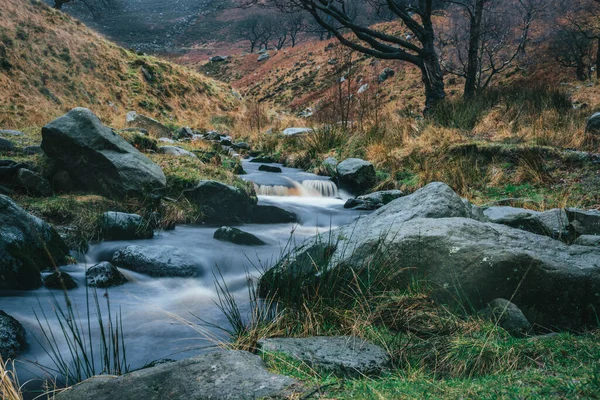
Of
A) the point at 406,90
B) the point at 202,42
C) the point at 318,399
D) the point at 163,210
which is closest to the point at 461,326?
the point at 318,399

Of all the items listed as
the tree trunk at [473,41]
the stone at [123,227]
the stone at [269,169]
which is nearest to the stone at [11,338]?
the stone at [123,227]

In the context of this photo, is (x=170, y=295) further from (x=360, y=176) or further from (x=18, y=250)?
(x=360, y=176)

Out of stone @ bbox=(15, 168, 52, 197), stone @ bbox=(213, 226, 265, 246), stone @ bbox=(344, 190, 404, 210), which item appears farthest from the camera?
stone @ bbox=(344, 190, 404, 210)

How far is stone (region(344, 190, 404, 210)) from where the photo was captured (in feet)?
24.0

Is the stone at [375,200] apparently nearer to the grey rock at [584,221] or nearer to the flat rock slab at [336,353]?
the grey rock at [584,221]

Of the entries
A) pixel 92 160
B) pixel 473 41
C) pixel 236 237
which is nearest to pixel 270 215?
pixel 236 237

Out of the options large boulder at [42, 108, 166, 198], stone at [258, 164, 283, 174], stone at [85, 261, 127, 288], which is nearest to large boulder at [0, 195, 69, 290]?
stone at [85, 261, 127, 288]

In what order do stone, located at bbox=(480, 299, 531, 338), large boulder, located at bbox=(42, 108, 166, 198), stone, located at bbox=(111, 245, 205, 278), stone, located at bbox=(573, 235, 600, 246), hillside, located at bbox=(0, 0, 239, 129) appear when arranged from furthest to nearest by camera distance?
1. hillside, located at bbox=(0, 0, 239, 129)
2. large boulder, located at bbox=(42, 108, 166, 198)
3. stone, located at bbox=(111, 245, 205, 278)
4. stone, located at bbox=(573, 235, 600, 246)
5. stone, located at bbox=(480, 299, 531, 338)

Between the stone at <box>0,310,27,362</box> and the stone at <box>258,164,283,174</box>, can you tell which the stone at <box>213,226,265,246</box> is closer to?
the stone at <box>0,310,27,362</box>

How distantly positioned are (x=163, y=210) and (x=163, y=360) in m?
3.46

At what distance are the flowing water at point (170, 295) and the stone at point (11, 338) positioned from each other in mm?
63

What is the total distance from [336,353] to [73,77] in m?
19.6

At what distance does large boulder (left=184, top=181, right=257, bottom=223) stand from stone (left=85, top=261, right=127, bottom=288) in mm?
2397

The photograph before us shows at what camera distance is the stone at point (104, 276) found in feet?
13.0
